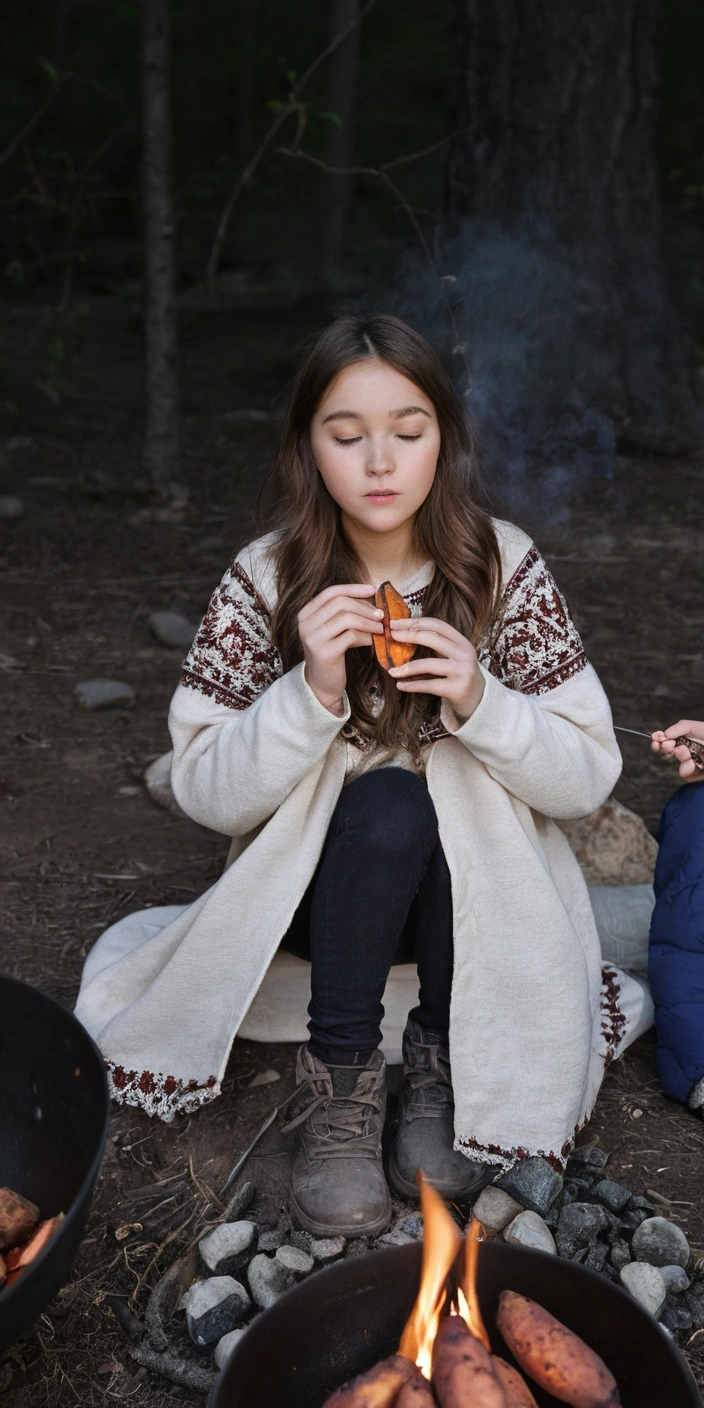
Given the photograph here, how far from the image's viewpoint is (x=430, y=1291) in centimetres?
140

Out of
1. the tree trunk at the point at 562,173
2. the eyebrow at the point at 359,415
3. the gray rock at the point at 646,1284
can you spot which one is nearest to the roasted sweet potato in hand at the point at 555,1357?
the gray rock at the point at 646,1284

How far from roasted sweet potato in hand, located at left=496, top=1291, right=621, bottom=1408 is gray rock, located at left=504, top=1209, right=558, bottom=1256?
0.52m

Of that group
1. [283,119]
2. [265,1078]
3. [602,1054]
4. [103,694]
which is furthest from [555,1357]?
[283,119]

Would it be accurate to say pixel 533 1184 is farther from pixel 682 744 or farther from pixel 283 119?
pixel 283 119

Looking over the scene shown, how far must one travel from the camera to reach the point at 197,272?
9.84 meters

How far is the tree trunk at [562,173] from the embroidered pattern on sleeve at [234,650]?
2.89 m

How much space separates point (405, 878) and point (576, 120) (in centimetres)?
424

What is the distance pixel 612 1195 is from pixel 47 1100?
90 centimetres

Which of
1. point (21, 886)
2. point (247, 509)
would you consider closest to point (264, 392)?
point (247, 509)

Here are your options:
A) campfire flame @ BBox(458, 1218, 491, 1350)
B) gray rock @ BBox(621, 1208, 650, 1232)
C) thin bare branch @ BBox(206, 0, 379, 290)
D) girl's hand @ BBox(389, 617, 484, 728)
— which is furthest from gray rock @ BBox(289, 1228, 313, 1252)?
thin bare branch @ BBox(206, 0, 379, 290)

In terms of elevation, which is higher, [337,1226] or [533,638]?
[533,638]

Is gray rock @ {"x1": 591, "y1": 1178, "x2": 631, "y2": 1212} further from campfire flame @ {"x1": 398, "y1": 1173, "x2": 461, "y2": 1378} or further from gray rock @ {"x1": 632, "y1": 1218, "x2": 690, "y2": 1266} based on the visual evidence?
campfire flame @ {"x1": 398, "y1": 1173, "x2": 461, "y2": 1378}

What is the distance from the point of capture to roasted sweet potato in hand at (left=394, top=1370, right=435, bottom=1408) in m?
1.29

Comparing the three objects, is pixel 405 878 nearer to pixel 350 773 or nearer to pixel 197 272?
pixel 350 773
